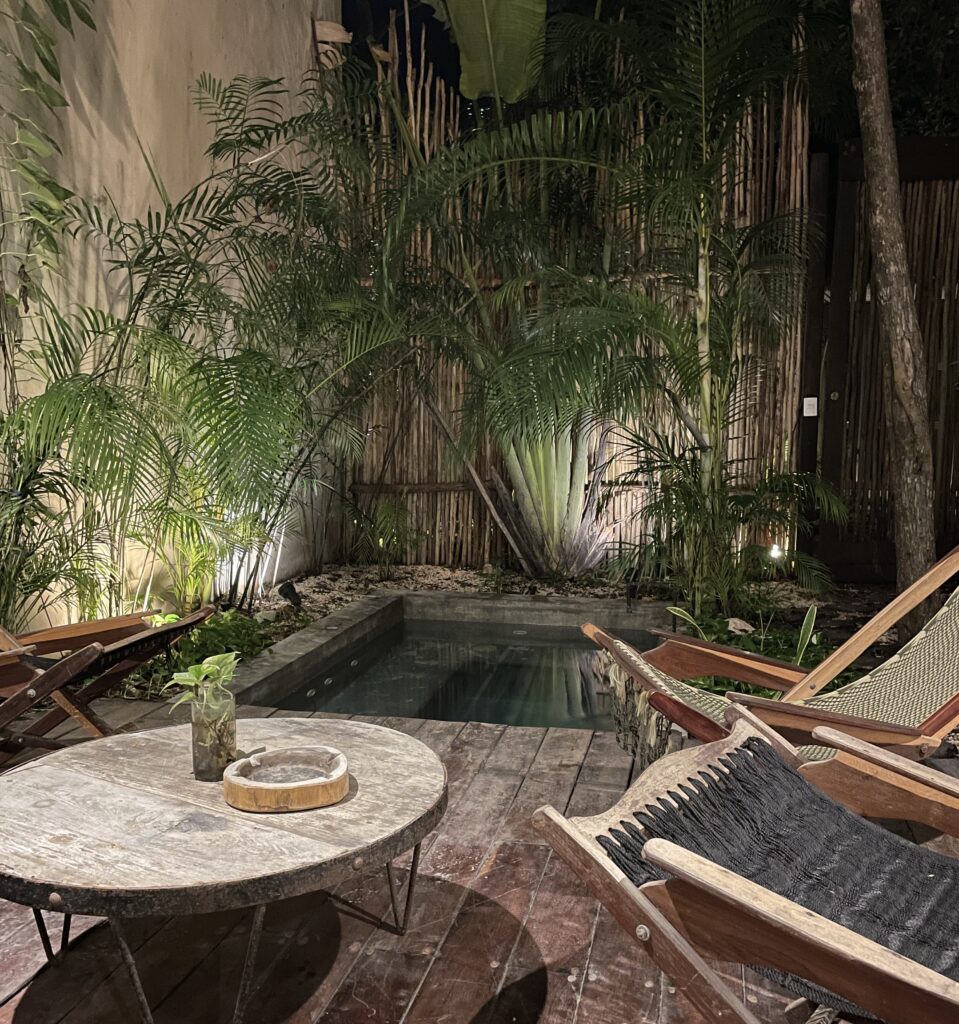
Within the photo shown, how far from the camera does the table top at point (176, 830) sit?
1350mm

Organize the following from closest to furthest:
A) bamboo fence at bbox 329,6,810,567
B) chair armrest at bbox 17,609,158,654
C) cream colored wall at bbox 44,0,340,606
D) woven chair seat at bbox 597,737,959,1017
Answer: woven chair seat at bbox 597,737,959,1017 → chair armrest at bbox 17,609,158,654 → cream colored wall at bbox 44,0,340,606 → bamboo fence at bbox 329,6,810,567

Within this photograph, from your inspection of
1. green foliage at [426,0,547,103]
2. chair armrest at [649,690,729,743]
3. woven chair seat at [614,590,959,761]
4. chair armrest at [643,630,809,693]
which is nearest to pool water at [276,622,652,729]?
chair armrest at [643,630,809,693]

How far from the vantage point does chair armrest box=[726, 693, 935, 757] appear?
77.8 inches

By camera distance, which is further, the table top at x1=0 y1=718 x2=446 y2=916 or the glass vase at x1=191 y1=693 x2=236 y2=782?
the glass vase at x1=191 y1=693 x2=236 y2=782

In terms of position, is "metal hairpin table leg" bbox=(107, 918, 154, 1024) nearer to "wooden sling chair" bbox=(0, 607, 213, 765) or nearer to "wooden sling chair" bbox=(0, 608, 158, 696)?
"wooden sling chair" bbox=(0, 607, 213, 765)

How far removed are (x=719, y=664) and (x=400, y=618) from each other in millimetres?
2855

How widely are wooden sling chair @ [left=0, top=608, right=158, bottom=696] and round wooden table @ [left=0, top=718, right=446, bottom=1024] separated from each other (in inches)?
34.1

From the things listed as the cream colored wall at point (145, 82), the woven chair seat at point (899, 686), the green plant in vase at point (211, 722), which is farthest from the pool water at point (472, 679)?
the cream colored wall at point (145, 82)

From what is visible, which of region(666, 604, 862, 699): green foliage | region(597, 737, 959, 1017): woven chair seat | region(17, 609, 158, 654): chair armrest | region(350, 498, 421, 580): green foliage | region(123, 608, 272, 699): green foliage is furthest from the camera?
region(350, 498, 421, 580): green foliage

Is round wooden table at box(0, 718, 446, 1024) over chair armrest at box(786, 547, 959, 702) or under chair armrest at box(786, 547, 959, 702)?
under

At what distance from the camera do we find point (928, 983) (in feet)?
3.31

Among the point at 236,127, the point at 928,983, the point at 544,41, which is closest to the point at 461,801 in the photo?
the point at 928,983

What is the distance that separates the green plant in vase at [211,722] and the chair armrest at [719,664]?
1377 mm

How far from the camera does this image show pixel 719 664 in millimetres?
2688
